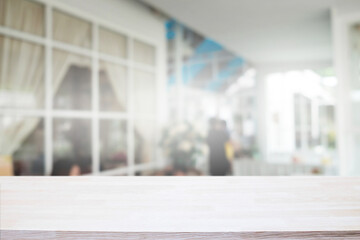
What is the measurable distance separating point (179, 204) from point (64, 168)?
7.23 feet

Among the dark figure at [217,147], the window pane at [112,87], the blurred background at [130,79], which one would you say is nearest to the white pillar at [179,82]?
the blurred background at [130,79]

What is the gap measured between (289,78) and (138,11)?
3.48 metres

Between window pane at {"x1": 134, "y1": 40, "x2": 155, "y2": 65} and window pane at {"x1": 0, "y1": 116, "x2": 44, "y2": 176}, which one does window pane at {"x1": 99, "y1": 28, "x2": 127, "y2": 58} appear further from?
window pane at {"x1": 0, "y1": 116, "x2": 44, "y2": 176}

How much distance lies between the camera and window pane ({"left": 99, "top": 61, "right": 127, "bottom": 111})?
266 centimetres

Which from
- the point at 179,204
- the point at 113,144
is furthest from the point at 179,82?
the point at 179,204

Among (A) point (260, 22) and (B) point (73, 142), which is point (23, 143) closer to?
(B) point (73, 142)

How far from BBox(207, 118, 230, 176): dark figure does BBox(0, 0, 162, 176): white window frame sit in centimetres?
71

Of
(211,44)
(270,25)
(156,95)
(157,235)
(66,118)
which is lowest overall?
(157,235)

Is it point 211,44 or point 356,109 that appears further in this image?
point 211,44

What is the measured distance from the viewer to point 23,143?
6.40 ft

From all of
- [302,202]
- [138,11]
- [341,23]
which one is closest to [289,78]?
[341,23]

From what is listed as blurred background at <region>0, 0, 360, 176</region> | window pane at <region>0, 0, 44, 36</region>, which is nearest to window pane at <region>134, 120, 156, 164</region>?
blurred background at <region>0, 0, 360, 176</region>

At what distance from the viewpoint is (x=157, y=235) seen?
2.9 inches

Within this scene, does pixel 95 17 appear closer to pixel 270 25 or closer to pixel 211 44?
pixel 270 25
